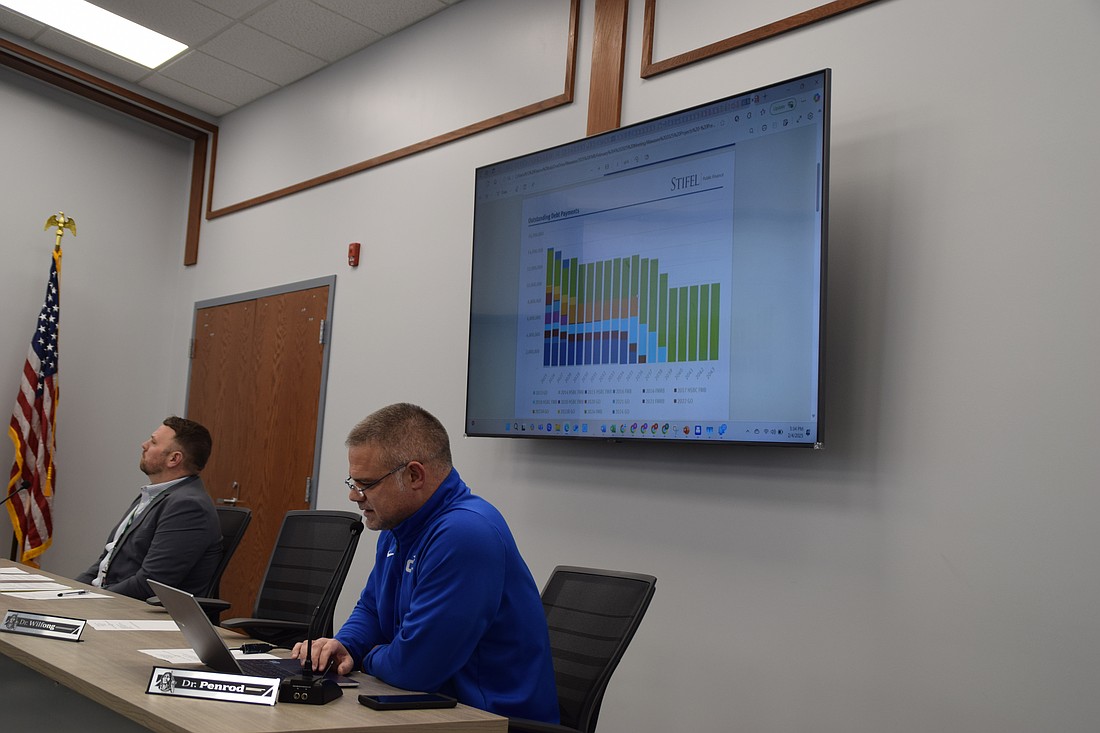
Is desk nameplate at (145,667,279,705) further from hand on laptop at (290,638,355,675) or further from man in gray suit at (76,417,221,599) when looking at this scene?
man in gray suit at (76,417,221,599)

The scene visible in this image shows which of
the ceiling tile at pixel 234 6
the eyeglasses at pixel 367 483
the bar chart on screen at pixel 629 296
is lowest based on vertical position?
the eyeglasses at pixel 367 483

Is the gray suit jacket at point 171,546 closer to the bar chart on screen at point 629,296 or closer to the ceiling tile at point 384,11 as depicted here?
the bar chart on screen at point 629,296

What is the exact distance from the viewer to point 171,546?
3139mm

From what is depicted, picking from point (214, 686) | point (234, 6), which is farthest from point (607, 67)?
point (214, 686)

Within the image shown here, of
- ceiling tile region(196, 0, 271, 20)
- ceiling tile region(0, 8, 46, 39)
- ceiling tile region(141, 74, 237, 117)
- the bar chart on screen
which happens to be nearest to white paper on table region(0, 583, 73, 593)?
the bar chart on screen

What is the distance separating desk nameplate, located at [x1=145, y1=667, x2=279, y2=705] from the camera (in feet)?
5.18

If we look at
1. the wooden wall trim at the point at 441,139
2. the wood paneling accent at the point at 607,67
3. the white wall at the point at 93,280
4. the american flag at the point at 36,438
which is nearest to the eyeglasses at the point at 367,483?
the wood paneling accent at the point at 607,67

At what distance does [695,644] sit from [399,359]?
1.97 m

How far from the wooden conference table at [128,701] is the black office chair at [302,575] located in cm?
40

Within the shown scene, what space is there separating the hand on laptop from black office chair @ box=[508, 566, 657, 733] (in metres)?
0.49

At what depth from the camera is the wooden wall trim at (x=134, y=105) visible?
5.18 meters

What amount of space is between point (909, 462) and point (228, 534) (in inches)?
90.8

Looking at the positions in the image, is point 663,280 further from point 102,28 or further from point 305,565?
point 102,28

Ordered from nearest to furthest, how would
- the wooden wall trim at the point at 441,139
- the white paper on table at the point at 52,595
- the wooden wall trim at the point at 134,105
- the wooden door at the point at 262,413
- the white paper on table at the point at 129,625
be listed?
the white paper on table at the point at 129,625 → the white paper on table at the point at 52,595 → the wooden wall trim at the point at 441,139 → the wooden door at the point at 262,413 → the wooden wall trim at the point at 134,105
